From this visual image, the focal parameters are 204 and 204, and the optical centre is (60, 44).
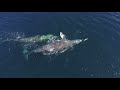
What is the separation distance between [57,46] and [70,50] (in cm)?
106

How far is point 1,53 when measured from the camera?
14.6 meters

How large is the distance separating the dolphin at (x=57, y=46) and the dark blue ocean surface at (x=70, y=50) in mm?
375

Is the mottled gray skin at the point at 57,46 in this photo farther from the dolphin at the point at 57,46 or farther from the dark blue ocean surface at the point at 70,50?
the dark blue ocean surface at the point at 70,50

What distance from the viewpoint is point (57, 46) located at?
1509 centimetres

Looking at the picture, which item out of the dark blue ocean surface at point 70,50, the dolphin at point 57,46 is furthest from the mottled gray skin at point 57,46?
the dark blue ocean surface at point 70,50

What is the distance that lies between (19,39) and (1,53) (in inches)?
75.5

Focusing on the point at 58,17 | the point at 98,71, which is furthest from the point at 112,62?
the point at 58,17

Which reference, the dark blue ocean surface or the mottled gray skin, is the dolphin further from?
the dark blue ocean surface

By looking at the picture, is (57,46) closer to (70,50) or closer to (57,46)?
(57,46)

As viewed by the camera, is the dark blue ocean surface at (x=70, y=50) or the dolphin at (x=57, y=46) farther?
the dolphin at (x=57, y=46)

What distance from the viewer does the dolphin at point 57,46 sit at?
Answer: 14.5 meters

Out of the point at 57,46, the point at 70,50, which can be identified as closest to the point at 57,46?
the point at 57,46
